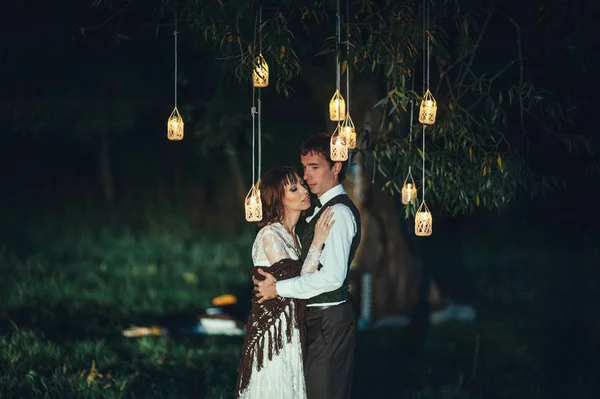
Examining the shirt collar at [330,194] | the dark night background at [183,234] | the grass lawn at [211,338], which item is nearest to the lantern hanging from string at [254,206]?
the shirt collar at [330,194]

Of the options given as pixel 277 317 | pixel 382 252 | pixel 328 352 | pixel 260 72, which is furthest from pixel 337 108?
pixel 382 252

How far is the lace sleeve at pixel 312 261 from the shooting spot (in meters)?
6.09

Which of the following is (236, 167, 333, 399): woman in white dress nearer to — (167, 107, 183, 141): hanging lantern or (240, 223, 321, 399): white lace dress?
(240, 223, 321, 399): white lace dress

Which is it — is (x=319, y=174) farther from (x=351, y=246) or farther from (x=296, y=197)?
(x=351, y=246)

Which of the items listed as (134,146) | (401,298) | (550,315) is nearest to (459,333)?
(401,298)

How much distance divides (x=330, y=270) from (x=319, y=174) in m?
0.64

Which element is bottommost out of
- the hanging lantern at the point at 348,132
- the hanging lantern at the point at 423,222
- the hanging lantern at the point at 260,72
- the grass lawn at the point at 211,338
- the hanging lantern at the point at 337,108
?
the grass lawn at the point at 211,338

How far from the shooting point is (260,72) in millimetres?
6652

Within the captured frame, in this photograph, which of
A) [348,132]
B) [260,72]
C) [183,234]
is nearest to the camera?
[348,132]

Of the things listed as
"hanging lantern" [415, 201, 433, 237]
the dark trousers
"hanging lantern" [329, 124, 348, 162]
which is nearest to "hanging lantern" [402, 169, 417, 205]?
"hanging lantern" [415, 201, 433, 237]

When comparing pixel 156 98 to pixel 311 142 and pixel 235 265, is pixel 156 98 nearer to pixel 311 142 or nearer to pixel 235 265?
pixel 235 265

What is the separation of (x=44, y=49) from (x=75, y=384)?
26.7ft

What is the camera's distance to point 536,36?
13805mm

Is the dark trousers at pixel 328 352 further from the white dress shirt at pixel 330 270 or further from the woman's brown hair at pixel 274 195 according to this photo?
the woman's brown hair at pixel 274 195
